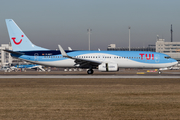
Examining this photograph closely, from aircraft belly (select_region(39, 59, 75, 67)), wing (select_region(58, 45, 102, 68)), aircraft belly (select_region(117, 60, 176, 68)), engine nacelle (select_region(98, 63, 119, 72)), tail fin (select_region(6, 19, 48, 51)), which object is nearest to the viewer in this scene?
wing (select_region(58, 45, 102, 68))

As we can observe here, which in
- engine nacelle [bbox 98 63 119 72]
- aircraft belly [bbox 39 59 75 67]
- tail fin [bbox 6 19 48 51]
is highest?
tail fin [bbox 6 19 48 51]

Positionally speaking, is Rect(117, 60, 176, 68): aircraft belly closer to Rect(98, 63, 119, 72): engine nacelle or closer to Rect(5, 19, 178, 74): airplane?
Rect(5, 19, 178, 74): airplane

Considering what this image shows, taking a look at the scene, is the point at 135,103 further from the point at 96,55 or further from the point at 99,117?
the point at 96,55

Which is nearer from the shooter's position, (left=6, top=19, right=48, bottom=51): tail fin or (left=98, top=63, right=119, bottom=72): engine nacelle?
(left=98, top=63, right=119, bottom=72): engine nacelle

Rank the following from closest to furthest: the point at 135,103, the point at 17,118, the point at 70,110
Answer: the point at 17,118 → the point at 70,110 → the point at 135,103

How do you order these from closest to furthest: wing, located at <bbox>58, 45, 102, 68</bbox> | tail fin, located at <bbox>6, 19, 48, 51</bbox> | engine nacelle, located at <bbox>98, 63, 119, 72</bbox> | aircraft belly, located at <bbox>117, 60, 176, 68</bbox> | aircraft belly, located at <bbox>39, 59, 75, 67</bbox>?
1. wing, located at <bbox>58, 45, 102, 68</bbox>
2. engine nacelle, located at <bbox>98, 63, 119, 72</bbox>
3. aircraft belly, located at <bbox>117, 60, 176, 68</bbox>
4. aircraft belly, located at <bbox>39, 59, 75, 67</bbox>
5. tail fin, located at <bbox>6, 19, 48, 51</bbox>

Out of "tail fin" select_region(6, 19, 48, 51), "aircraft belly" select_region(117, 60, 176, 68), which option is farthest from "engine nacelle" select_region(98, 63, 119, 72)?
"tail fin" select_region(6, 19, 48, 51)

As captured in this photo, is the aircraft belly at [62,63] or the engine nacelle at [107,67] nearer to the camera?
the engine nacelle at [107,67]

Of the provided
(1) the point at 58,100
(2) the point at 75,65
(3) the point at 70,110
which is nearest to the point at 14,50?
(2) the point at 75,65

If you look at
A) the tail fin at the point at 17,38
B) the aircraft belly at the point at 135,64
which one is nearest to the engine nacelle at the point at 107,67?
the aircraft belly at the point at 135,64

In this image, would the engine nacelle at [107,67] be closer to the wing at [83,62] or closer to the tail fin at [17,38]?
the wing at [83,62]

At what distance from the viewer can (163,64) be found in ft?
166

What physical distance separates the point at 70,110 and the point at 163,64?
38.4m

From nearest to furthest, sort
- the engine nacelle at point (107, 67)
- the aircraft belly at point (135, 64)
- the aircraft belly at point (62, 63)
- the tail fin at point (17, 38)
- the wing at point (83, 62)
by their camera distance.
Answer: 1. the wing at point (83, 62)
2. the engine nacelle at point (107, 67)
3. the aircraft belly at point (135, 64)
4. the aircraft belly at point (62, 63)
5. the tail fin at point (17, 38)
